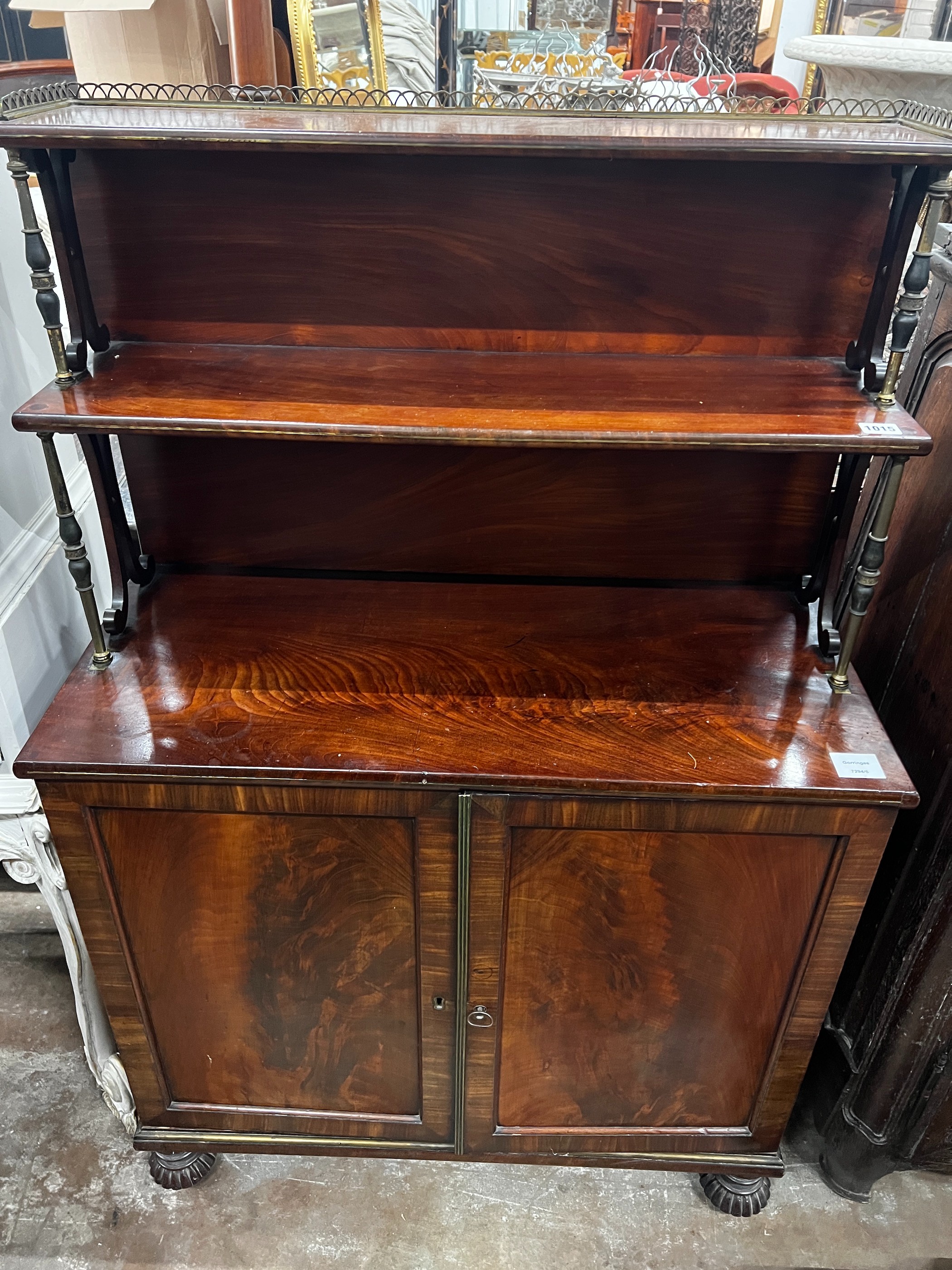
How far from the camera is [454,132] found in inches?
36.9

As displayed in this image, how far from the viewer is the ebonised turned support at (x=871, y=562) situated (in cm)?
108

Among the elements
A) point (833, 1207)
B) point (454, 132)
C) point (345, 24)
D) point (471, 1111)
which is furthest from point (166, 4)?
point (833, 1207)

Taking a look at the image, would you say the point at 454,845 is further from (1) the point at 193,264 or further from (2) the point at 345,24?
(2) the point at 345,24

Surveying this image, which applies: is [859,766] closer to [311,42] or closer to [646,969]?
[646,969]

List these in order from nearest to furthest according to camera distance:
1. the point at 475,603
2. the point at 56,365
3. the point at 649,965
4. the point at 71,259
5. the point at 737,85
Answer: the point at 56,365 < the point at 71,259 < the point at 649,965 < the point at 475,603 < the point at 737,85

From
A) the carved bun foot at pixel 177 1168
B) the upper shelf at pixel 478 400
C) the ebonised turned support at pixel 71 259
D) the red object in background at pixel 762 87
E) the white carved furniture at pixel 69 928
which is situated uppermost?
the red object in background at pixel 762 87

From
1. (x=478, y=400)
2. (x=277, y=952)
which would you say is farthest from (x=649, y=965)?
(x=478, y=400)

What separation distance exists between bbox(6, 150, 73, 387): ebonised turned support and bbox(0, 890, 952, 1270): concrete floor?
4.14ft

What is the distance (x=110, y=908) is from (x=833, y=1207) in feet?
4.01

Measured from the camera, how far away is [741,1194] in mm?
1506

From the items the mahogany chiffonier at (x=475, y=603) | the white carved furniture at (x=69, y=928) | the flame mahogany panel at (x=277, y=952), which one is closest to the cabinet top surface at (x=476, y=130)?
the mahogany chiffonier at (x=475, y=603)

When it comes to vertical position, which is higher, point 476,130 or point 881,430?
point 476,130

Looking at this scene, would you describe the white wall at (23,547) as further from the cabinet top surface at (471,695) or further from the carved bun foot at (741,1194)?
the carved bun foot at (741,1194)

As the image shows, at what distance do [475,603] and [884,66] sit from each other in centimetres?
99
